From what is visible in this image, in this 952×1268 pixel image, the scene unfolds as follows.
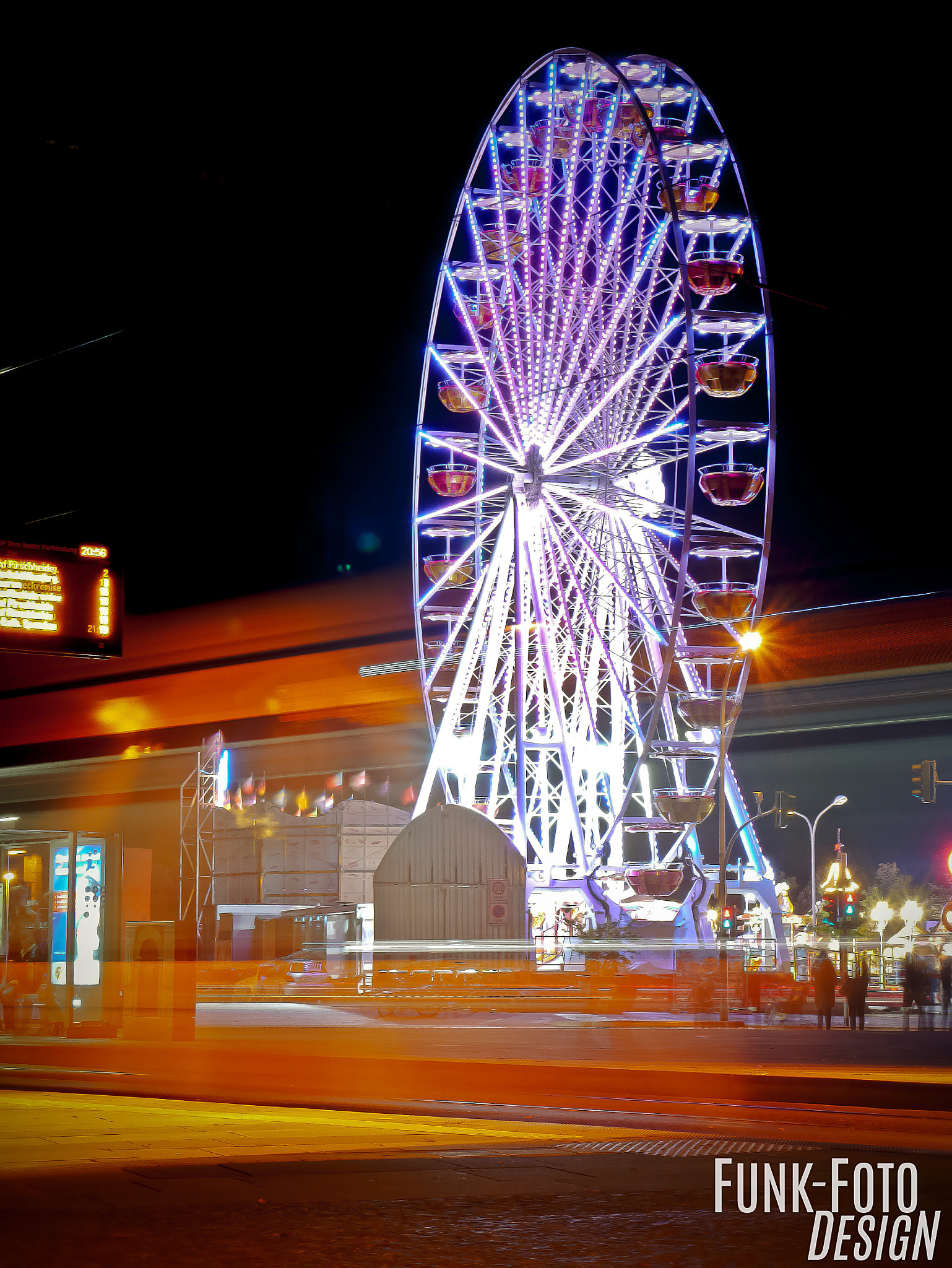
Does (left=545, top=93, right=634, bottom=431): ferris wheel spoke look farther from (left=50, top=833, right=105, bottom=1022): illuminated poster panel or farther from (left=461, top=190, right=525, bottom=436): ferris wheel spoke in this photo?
(left=50, top=833, right=105, bottom=1022): illuminated poster panel

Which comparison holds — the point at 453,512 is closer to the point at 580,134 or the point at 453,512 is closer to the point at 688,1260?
the point at 580,134

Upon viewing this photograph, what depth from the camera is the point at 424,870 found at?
34156mm

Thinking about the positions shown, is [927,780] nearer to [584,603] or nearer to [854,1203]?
[584,603]

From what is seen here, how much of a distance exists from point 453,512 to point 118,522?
40.6 ft

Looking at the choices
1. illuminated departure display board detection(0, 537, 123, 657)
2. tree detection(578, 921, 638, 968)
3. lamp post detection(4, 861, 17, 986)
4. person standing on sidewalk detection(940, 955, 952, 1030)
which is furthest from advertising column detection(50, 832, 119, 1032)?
person standing on sidewalk detection(940, 955, 952, 1030)

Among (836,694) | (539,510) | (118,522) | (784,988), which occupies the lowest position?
(784,988)

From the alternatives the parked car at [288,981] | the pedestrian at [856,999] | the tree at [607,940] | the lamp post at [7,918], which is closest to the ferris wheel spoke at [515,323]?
the tree at [607,940]

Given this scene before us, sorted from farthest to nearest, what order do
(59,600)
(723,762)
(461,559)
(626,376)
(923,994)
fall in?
(723,762)
(461,559)
(626,376)
(923,994)
(59,600)

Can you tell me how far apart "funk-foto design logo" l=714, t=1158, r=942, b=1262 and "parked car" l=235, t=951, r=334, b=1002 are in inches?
1010

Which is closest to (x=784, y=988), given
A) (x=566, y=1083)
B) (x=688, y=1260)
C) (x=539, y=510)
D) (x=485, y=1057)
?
(x=539, y=510)

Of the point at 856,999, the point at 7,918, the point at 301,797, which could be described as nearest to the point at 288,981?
the point at 856,999

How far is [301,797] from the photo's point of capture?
59438 mm

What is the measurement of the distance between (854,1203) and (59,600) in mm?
9760

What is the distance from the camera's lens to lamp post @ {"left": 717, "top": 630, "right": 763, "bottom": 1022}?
2827 cm
